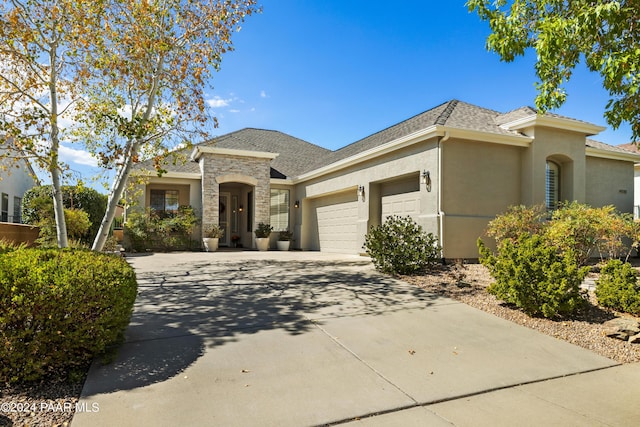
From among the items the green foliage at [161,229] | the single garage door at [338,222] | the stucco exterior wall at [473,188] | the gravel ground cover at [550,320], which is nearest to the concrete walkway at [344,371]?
the gravel ground cover at [550,320]

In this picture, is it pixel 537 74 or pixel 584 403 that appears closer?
pixel 584 403

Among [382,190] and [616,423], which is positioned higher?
[382,190]

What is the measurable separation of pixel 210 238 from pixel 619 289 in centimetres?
1415

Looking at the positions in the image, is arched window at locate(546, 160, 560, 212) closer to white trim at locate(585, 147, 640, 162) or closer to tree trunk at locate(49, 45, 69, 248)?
white trim at locate(585, 147, 640, 162)

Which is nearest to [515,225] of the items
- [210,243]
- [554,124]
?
[554,124]

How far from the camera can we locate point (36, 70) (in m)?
7.34

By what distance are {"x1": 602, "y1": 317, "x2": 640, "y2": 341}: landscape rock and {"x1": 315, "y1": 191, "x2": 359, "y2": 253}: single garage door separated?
9.13m

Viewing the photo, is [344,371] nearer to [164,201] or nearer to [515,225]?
[515,225]

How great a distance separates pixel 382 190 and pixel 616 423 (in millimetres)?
10385

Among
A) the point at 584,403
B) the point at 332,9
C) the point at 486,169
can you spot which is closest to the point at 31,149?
the point at 332,9

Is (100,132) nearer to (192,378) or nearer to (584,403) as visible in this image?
(192,378)

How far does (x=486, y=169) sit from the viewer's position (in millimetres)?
10562

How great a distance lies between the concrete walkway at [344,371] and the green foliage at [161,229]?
10.1 m

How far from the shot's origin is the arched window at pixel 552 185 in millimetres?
11734
